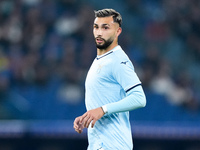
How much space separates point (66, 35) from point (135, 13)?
257 cm

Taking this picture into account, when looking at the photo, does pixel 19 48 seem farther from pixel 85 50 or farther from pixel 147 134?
pixel 147 134

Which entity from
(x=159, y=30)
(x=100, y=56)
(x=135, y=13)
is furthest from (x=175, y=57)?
(x=100, y=56)

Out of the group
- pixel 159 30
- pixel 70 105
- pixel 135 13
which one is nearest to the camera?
pixel 70 105

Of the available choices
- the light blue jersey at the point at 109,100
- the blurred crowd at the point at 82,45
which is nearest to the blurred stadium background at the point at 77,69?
the blurred crowd at the point at 82,45

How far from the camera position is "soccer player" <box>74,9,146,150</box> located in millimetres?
4371

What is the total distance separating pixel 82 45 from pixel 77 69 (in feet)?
3.06

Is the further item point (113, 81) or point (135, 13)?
point (135, 13)

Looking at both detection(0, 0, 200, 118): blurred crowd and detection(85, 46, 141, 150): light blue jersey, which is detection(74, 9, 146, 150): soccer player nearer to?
detection(85, 46, 141, 150): light blue jersey

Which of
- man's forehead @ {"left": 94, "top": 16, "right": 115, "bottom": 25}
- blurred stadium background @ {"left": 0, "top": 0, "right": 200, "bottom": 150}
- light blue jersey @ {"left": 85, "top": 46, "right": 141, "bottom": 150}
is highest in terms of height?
blurred stadium background @ {"left": 0, "top": 0, "right": 200, "bottom": 150}

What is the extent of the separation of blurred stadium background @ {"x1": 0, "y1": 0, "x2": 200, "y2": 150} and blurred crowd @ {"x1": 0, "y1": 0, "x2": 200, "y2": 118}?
0.02 m

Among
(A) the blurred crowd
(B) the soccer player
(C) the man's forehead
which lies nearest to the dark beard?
(B) the soccer player

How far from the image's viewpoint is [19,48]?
37.8ft

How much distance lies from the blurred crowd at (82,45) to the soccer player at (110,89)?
6.10m

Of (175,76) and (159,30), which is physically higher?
(159,30)
